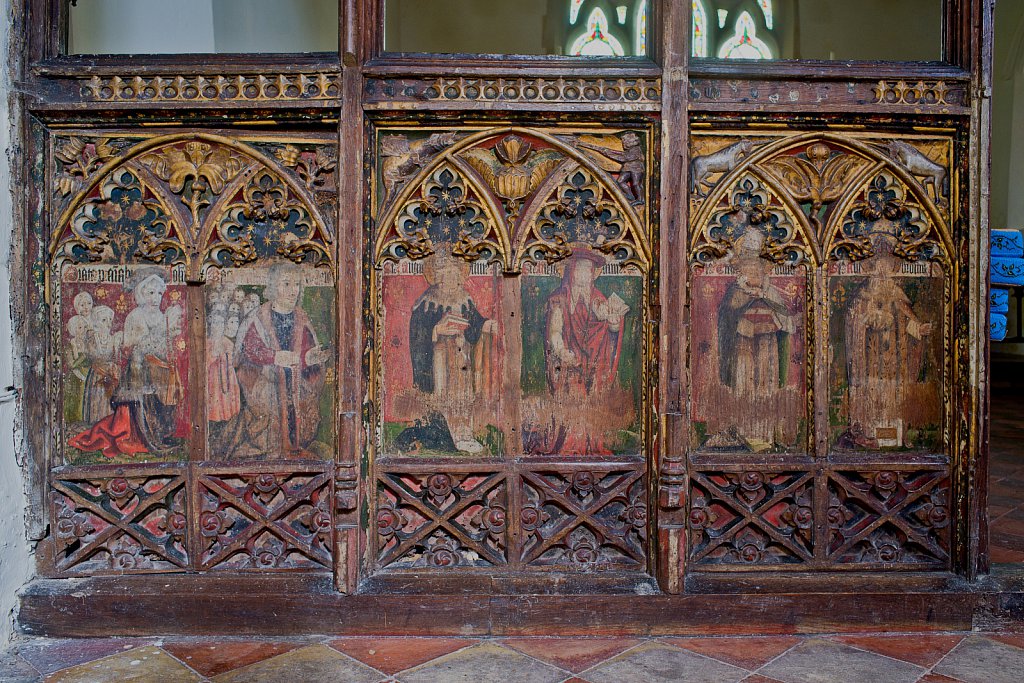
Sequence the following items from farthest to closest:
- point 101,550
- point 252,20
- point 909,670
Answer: point 252,20 < point 101,550 < point 909,670

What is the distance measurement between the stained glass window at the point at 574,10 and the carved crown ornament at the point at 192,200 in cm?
811

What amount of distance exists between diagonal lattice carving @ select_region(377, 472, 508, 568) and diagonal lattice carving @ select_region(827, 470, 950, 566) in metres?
1.61

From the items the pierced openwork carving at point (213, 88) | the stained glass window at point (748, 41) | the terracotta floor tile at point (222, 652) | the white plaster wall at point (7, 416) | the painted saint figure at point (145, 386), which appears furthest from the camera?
the stained glass window at point (748, 41)

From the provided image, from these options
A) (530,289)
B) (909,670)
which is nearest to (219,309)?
(530,289)

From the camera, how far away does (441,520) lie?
349 cm

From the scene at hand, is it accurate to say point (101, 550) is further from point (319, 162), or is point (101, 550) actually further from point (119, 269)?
point (319, 162)

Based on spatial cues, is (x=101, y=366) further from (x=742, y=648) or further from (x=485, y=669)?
(x=742, y=648)

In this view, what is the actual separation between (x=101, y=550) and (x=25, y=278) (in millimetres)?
1306

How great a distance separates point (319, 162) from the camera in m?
3.46

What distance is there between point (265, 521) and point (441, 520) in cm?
82

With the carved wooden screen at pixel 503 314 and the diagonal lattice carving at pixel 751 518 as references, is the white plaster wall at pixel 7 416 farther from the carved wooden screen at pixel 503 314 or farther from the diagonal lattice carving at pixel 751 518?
the diagonal lattice carving at pixel 751 518

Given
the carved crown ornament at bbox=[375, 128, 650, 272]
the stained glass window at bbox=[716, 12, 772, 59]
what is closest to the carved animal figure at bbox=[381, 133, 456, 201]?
the carved crown ornament at bbox=[375, 128, 650, 272]

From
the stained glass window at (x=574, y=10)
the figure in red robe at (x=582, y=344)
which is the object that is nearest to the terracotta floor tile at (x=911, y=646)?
the figure in red robe at (x=582, y=344)

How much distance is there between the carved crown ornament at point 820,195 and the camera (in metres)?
3.48
